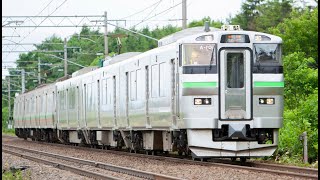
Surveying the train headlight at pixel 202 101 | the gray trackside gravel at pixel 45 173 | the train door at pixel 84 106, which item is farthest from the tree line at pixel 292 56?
the gray trackside gravel at pixel 45 173

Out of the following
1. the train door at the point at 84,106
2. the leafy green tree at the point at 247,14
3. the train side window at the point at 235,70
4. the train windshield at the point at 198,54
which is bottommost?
the train door at the point at 84,106

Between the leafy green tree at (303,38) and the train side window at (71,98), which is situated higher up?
the leafy green tree at (303,38)

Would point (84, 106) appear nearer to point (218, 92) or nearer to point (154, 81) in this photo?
point (154, 81)

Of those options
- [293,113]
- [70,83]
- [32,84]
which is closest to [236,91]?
[293,113]

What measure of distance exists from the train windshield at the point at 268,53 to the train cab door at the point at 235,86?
26cm

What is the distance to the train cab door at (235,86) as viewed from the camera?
17.8 meters

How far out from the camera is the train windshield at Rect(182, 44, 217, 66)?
17.9 metres

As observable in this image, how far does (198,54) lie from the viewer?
17953 millimetres

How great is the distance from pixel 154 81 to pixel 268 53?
11.1 ft

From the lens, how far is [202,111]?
58.2 ft

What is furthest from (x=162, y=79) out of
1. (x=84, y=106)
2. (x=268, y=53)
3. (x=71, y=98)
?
(x=71, y=98)

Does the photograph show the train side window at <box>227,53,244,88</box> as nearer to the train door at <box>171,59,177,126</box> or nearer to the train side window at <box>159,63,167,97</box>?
the train door at <box>171,59,177,126</box>

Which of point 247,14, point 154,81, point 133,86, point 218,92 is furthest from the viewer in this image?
point 247,14

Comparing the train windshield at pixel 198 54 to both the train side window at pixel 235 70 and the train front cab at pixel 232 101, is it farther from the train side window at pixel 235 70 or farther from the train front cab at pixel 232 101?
the train side window at pixel 235 70
